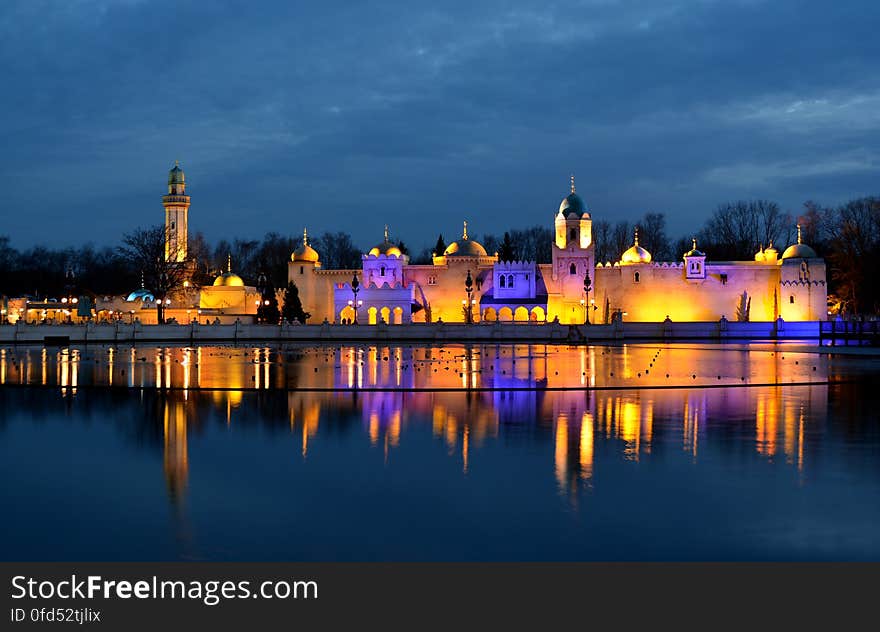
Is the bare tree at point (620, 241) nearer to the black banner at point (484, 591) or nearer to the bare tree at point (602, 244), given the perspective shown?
the bare tree at point (602, 244)

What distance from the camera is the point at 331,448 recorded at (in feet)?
47.4

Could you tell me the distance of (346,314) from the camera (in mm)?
67562

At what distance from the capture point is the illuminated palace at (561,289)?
67.0m

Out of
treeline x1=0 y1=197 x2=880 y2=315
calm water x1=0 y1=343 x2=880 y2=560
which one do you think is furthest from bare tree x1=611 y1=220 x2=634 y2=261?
calm water x1=0 y1=343 x2=880 y2=560

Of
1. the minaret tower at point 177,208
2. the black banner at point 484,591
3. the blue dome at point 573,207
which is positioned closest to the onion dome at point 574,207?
the blue dome at point 573,207

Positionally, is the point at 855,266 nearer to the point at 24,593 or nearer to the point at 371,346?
the point at 371,346

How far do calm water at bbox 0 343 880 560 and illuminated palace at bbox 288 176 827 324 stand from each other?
4240cm

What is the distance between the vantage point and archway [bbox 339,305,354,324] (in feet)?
221

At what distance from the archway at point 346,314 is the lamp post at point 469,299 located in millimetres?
7401

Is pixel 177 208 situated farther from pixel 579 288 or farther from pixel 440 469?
pixel 440 469

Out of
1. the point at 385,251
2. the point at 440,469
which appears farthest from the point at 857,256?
the point at 440,469

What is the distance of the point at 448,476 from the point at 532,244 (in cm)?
9176

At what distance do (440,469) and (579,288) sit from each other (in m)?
56.8

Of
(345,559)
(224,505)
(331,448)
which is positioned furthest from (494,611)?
(331,448)
